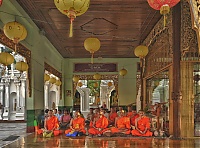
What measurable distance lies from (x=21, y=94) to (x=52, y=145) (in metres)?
12.6

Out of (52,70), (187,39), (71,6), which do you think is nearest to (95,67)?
(52,70)

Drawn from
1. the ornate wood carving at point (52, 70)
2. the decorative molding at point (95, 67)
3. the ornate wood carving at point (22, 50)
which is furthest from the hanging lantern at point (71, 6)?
the decorative molding at point (95, 67)

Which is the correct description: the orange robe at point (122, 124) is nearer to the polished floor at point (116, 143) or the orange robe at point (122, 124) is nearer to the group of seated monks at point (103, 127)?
the group of seated monks at point (103, 127)

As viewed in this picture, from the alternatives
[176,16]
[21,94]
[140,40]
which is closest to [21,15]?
[176,16]

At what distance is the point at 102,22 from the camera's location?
914 cm

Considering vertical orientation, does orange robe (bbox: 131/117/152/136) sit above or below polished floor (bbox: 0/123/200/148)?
above

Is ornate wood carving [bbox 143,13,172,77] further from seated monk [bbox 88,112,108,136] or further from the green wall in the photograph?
the green wall

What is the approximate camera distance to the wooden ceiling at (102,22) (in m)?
7.59

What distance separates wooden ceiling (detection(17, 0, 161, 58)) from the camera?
7.59m

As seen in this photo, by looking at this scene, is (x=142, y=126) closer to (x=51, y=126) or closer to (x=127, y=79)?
(x=51, y=126)

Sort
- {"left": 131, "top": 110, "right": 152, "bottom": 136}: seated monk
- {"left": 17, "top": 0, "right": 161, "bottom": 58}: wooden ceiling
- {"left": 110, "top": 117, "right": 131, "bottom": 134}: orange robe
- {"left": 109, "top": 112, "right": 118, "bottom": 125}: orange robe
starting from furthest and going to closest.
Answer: {"left": 109, "top": 112, "right": 118, "bottom": 125}: orange robe, {"left": 110, "top": 117, "right": 131, "bottom": 134}: orange robe, {"left": 131, "top": 110, "right": 152, "bottom": 136}: seated monk, {"left": 17, "top": 0, "right": 161, "bottom": 58}: wooden ceiling

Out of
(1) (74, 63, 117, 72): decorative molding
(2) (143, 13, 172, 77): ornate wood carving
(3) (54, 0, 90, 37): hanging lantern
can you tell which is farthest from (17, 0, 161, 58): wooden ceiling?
(3) (54, 0, 90, 37): hanging lantern

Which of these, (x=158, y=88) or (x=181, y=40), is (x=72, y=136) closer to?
(x=181, y=40)

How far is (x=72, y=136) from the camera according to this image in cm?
800
